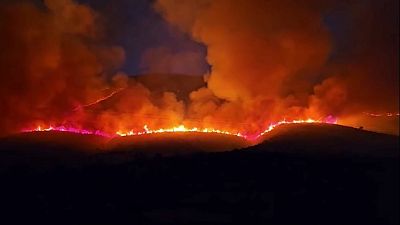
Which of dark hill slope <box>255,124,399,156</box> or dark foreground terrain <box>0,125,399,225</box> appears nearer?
dark foreground terrain <box>0,125,399,225</box>

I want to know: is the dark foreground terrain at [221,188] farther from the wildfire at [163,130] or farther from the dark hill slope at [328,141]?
the wildfire at [163,130]

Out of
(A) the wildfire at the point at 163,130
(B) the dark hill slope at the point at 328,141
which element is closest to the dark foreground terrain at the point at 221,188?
(B) the dark hill slope at the point at 328,141

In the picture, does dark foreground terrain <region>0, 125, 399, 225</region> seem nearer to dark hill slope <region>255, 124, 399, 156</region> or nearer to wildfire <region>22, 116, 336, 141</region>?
dark hill slope <region>255, 124, 399, 156</region>

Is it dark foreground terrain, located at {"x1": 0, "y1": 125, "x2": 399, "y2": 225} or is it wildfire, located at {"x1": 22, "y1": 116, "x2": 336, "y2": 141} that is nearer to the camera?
dark foreground terrain, located at {"x1": 0, "y1": 125, "x2": 399, "y2": 225}

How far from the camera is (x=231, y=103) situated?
106ft

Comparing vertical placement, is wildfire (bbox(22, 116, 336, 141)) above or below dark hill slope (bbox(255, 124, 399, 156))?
above

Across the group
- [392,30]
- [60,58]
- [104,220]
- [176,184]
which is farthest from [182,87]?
[104,220]

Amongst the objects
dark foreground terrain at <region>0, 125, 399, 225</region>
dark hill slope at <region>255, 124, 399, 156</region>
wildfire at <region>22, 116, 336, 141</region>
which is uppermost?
wildfire at <region>22, 116, 336, 141</region>

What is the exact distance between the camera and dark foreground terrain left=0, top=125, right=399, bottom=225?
48.7ft

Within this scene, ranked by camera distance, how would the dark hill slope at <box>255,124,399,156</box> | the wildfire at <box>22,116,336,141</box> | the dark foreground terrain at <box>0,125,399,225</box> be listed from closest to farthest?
1. the dark foreground terrain at <box>0,125,399,225</box>
2. the dark hill slope at <box>255,124,399,156</box>
3. the wildfire at <box>22,116,336,141</box>

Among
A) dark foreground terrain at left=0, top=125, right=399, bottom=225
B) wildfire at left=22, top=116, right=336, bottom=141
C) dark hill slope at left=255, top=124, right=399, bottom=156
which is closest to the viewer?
dark foreground terrain at left=0, top=125, right=399, bottom=225

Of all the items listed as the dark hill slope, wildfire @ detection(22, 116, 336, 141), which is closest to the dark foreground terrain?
the dark hill slope

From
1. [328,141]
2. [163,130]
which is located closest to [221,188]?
[328,141]

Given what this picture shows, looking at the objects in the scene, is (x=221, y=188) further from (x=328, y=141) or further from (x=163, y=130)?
A: (x=163, y=130)
